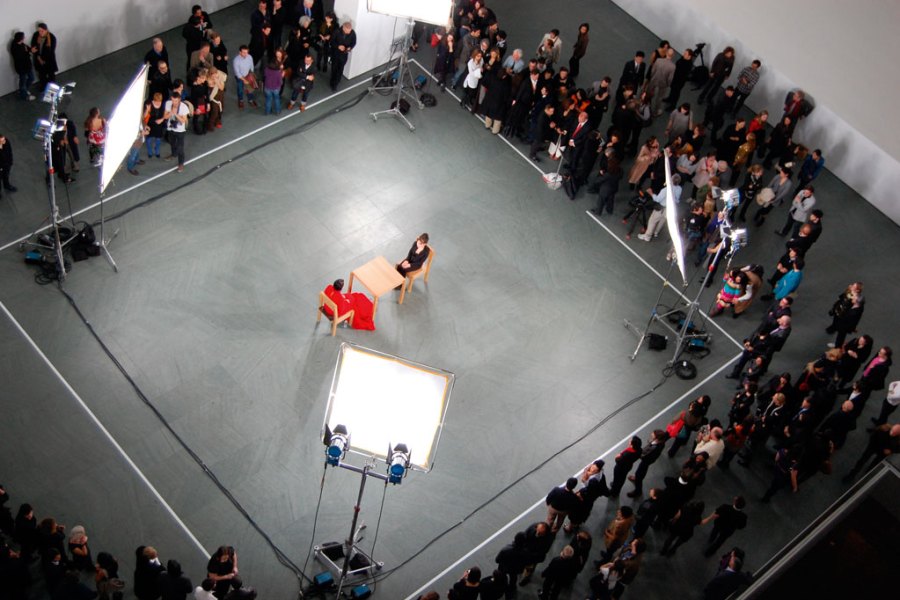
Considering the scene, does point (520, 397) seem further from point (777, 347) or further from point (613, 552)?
point (777, 347)

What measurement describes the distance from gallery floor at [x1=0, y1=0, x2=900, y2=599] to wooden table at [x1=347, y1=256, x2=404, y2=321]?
2.06 ft

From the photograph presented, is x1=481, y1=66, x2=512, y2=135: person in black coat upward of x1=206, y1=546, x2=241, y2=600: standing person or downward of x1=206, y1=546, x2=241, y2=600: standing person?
upward

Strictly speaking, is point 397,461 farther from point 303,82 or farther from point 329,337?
point 303,82

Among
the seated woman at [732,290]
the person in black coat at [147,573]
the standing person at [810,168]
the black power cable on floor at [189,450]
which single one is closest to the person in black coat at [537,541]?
the black power cable on floor at [189,450]

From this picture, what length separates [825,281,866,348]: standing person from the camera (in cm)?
1588

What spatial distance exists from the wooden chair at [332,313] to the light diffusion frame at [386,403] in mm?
4268

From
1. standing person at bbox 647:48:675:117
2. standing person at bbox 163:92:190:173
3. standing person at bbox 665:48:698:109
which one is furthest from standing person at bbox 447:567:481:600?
standing person at bbox 665:48:698:109

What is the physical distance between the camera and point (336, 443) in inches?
415

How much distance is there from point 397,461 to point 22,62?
10.5 m

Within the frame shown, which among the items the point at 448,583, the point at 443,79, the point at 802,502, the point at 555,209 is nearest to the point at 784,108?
the point at 555,209

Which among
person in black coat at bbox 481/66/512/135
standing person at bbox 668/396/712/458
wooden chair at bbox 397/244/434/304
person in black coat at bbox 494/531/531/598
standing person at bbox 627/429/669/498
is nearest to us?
person in black coat at bbox 494/531/531/598

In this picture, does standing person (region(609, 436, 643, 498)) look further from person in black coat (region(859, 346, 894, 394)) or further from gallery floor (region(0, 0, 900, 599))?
person in black coat (region(859, 346, 894, 394))

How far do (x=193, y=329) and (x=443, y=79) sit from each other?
7531 millimetres

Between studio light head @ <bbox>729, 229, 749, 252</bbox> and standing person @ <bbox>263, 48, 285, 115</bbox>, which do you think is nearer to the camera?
studio light head @ <bbox>729, 229, 749, 252</bbox>
